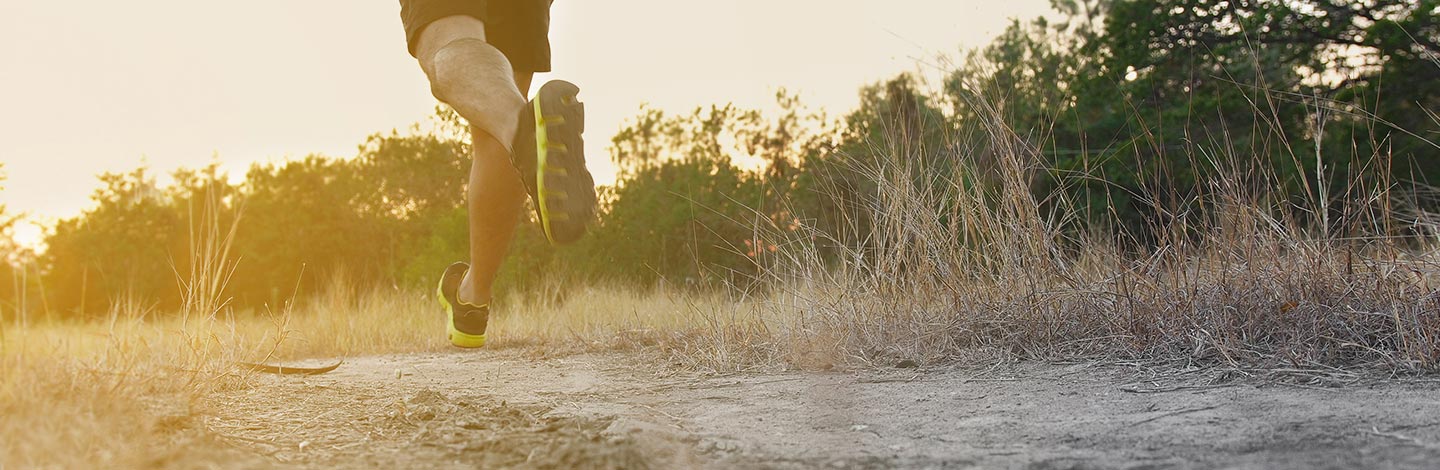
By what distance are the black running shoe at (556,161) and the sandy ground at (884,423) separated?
0.33m

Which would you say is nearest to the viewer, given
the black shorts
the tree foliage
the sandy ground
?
the sandy ground

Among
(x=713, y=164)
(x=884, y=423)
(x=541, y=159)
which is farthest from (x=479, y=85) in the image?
(x=713, y=164)

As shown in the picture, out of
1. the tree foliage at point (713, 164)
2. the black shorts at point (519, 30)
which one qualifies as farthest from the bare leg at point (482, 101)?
the tree foliage at point (713, 164)

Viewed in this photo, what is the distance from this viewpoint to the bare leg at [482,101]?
182 centimetres

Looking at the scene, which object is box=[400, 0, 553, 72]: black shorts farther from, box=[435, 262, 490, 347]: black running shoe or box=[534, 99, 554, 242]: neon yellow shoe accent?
box=[435, 262, 490, 347]: black running shoe

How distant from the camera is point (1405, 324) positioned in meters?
1.68

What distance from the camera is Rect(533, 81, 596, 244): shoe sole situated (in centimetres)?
172

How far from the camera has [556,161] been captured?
1.73 m

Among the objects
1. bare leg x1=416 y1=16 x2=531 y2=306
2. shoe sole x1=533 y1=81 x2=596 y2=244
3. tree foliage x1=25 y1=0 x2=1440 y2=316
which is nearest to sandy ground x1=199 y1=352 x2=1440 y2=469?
shoe sole x1=533 y1=81 x2=596 y2=244

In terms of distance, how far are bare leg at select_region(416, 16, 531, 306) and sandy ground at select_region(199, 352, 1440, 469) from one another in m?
0.49

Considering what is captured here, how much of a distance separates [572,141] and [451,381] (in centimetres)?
78

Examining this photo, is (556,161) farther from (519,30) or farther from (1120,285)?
(1120,285)

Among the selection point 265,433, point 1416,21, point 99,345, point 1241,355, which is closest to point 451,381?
point 99,345

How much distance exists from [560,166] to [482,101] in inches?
8.8
